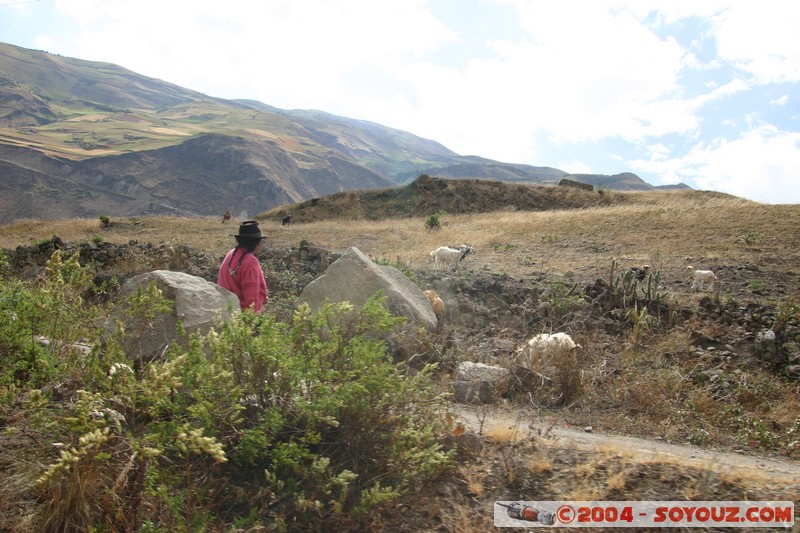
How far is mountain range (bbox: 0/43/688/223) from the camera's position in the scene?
230 ft

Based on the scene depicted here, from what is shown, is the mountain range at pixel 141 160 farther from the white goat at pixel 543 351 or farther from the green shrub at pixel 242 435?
the green shrub at pixel 242 435

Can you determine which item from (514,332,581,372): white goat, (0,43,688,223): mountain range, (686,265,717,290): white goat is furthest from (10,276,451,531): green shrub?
(0,43,688,223): mountain range

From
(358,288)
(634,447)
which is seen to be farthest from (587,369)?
(358,288)

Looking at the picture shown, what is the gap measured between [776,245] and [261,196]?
82.9m

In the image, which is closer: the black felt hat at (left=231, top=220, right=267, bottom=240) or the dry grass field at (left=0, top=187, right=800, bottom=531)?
the dry grass field at (left=0, top=187, right=800, bottom=531)

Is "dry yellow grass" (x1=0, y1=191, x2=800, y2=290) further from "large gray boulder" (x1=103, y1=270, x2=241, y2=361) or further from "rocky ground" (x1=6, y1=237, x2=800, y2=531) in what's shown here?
"large gray boulder" (x1=103, y1=270, x2=241, y2=361)

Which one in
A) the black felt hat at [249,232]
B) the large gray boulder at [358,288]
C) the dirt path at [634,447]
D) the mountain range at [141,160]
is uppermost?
the mountain range at [141,160]

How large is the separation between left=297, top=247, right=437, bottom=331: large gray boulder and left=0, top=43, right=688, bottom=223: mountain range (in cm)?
4150

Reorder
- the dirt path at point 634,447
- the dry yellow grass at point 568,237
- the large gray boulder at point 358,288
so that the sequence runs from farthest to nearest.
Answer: the dry yellow grass at point 568,237, the large gray boulder at point 358,288, the dirt path at point 634,447

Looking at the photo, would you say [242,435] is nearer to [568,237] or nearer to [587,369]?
[587,369]

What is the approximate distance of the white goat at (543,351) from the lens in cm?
498

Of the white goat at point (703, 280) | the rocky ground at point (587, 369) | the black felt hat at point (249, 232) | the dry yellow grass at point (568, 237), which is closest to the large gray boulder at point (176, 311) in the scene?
the black felt hat at point (249, 232)

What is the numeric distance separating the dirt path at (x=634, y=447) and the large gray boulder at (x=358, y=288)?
167 cm

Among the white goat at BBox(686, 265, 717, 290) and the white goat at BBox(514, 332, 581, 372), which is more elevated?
the white goat at BBox(686, 265, 717, 290)
